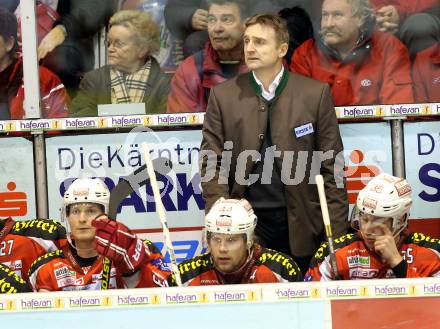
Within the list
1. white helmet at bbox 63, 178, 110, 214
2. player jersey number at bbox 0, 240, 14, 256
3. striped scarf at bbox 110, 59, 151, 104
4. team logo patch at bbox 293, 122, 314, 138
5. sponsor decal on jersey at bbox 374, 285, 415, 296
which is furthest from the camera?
striped scarf at bbox 110, 59, 151, 104

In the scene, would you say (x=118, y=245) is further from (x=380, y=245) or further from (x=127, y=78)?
(x=127, y=78)

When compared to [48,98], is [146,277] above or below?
below

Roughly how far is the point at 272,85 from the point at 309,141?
15.6 inches

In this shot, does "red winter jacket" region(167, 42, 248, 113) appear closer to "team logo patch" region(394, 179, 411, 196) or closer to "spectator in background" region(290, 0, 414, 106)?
"spectator in background" region(290, 0, 414, 106)

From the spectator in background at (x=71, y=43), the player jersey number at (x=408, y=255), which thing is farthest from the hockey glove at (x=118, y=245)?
the spectator in background at (x=71, y=43)

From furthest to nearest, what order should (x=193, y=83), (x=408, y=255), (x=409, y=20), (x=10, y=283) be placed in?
1. (x=193, y=83)
2. (x=409, y=20)
3. (x=408, y=255)
4. (x=10, y=283)

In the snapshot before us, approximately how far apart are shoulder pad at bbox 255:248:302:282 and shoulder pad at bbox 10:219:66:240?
4.95 feet

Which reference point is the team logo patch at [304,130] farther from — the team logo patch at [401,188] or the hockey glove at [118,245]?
the hockey glove at [118,245]

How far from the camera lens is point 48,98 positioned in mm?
7062

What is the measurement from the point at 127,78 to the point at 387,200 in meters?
2.23

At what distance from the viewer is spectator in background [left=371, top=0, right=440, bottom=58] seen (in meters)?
6.98

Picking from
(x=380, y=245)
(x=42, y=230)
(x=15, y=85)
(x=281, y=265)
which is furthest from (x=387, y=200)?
(x=15, y=85)

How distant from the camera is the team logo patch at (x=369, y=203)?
5.55 m

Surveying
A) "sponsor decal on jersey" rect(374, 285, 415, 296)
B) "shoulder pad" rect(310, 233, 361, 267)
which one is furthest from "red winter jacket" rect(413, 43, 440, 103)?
"sponsor decal on jersey" rect(374, 285, 415, 296)
